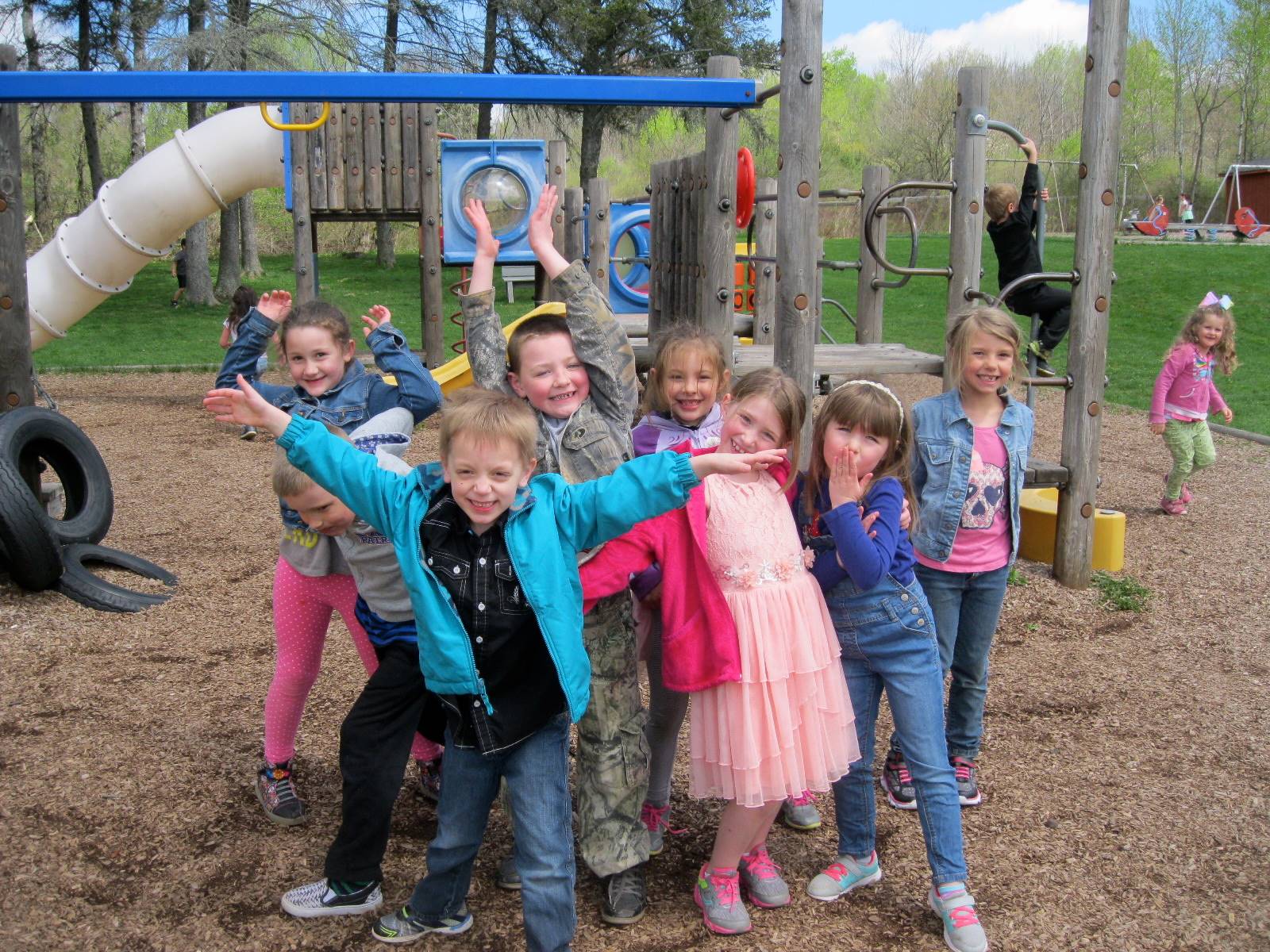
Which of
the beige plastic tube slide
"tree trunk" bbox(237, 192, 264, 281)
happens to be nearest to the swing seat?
"tree trunk" bbox(237, 192, 264, 281)

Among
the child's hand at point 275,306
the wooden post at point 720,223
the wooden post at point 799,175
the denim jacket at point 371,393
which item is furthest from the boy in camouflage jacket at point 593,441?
the wooden post at point 720,223

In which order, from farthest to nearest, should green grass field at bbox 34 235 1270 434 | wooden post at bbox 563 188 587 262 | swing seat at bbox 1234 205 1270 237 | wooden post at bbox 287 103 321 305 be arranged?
1. swing seat at bbox 1234 205 1270 237
2. green grass field at bbox 34 235 1270 434
3. wooden post at bbox 563 188 587 262
4. wooden post at bbox 287 103 321 305

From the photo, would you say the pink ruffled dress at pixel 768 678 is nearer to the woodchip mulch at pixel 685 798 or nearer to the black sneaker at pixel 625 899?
the black sneaker at pixel 625 899

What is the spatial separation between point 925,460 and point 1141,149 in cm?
5541

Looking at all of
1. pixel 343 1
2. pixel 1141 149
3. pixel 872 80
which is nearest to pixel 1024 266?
pixel 343 1

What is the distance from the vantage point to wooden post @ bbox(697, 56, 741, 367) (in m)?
4.42

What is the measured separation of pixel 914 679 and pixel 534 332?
1.23 metres

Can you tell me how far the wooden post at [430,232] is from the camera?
→ 34.1ft

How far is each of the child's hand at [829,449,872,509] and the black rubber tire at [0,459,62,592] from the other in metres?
3.95

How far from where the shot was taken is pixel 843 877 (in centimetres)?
292

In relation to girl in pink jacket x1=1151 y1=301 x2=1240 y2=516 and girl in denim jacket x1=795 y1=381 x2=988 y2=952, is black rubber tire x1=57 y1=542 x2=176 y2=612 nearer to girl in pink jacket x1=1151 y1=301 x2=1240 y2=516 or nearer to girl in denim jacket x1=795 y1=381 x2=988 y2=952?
girl in denim jacket x1=795 y1=381 x2=988 y2=952

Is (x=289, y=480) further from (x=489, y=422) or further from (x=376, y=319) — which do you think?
(x=376, y=319)

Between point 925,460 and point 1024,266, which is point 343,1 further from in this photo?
point 925,460

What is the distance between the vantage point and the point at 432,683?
96.1 inches
